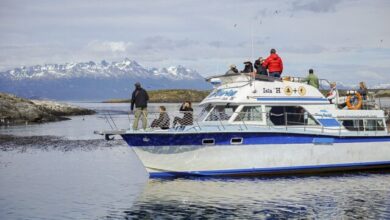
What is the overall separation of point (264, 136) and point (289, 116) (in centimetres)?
204

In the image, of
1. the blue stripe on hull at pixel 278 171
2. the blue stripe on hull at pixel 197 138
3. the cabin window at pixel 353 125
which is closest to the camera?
the blue stripe on hull at pixel 197 138

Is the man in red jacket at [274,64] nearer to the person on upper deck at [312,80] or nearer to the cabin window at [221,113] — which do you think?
the person on upper deck at [312,80]

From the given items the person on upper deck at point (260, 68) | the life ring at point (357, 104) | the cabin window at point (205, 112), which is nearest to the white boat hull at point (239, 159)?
the life ring at point (357, 104)

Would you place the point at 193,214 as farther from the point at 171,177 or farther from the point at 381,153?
the point at 381,153

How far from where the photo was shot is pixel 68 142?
132 ft

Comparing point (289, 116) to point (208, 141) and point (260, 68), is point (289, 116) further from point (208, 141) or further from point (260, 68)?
point (208, 141)

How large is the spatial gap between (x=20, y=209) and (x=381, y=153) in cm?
1452

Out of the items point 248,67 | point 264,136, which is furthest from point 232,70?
point 264,136

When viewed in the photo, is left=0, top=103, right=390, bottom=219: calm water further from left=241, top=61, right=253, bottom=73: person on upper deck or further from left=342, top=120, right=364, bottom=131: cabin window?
left=241, top=61, right=253, bottom=73: person on upper deck

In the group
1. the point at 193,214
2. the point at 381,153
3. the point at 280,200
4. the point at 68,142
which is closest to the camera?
the point at 193,214

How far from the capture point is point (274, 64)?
25.3m

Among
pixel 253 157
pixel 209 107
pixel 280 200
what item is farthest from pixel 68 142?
pixel 280 200

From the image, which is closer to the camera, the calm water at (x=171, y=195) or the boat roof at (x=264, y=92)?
the calm water at (x=171, y=195)

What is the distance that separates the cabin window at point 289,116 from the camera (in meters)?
24.1
